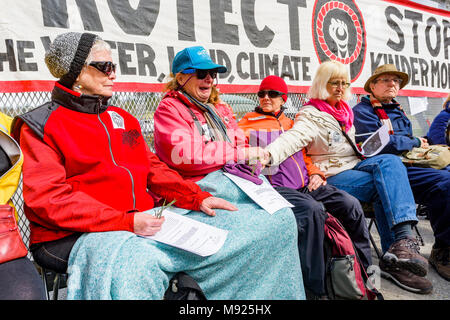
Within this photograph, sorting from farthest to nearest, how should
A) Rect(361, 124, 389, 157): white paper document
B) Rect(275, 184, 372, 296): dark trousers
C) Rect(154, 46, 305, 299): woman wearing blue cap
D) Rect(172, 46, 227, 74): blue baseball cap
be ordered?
Rect(361, 124, 389, 157): white paper document, Rect(172, 46, 227, 74): blue baseball cap, Rect(275, 184, 372, 296): dark trousers, Rect(154, 46, 305, 299): woman wearing blue cap

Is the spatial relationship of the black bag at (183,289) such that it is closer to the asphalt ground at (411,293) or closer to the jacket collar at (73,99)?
the jacket collar at (73,99)

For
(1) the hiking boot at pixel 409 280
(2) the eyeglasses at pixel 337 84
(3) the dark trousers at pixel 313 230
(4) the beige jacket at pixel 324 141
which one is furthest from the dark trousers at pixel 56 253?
(2) the eyeglasses at pixel 337 84

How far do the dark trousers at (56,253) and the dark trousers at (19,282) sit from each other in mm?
125

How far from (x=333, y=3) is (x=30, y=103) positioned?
12.0 feet

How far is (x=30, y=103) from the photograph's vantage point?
271 centimetres

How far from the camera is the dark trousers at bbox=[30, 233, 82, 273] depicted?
166 centimetres

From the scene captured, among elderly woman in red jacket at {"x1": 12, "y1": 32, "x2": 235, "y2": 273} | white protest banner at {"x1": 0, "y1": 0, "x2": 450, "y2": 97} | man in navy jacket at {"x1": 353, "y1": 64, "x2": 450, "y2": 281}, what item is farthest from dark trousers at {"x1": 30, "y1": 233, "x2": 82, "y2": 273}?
man in navy jacket at {"x1": 353, "y1": 64, "x2": 450, "y2": 281}

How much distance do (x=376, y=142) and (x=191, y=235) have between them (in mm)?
2315

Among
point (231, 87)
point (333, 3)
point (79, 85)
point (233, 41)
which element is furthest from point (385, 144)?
point (79, 85)

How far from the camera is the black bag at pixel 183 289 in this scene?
1.63m

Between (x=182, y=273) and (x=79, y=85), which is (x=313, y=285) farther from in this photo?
(x=79, y=85)

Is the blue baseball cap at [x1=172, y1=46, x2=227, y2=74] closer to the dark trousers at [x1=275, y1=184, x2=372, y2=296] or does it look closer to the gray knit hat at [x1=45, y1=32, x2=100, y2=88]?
the gray knit hat at [x1=45, y1=32, x2=100, y2=88]

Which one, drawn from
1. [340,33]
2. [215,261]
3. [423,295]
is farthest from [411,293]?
[340,33]

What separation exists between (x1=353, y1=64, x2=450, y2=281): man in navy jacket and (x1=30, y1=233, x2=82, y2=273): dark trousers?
9.34 feet
